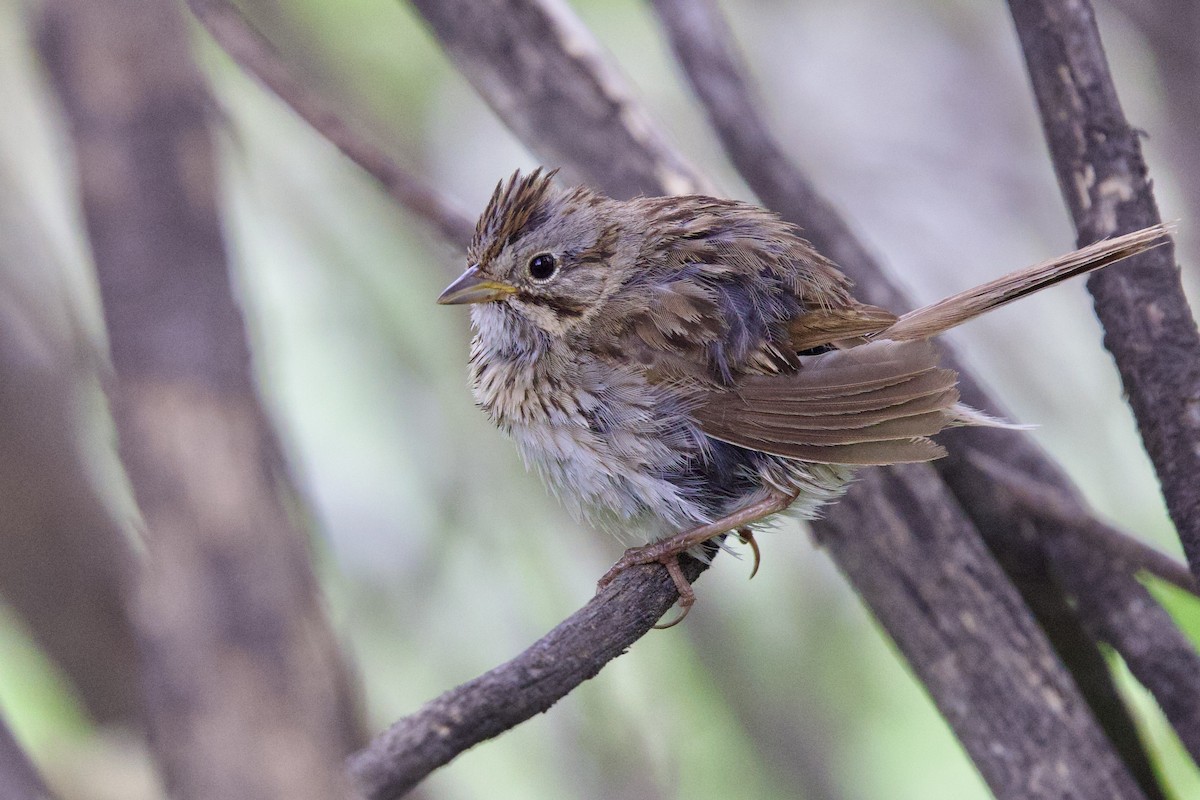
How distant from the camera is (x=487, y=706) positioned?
2383 millimetres

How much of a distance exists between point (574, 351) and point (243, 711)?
5.04 feet

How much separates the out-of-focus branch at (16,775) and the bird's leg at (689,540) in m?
1.30

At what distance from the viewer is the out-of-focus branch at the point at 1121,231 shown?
8.61 ft

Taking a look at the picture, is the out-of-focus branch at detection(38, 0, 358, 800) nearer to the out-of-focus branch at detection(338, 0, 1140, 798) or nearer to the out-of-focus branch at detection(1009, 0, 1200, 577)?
the out-of-focus branch at detection(338, 0, 1140, 798)

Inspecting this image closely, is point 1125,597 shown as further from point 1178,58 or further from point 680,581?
point 1178,58

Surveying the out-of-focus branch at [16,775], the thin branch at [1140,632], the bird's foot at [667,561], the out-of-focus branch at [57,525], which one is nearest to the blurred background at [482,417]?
the out-of-focus branch at [57,525]

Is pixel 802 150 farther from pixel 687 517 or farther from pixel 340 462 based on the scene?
pixel 687 517

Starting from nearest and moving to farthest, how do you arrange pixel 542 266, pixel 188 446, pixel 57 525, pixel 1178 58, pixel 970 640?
pixel 188 446
pixel 970 640
pixel 542 266
pixel 57 525
pixel 1178 58

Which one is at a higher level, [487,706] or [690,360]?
[690,360]

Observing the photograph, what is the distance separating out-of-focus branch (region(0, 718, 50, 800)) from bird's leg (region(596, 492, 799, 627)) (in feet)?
4.28

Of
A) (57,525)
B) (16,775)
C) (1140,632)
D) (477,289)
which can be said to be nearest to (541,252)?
(477,289)

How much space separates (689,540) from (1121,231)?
1250mm

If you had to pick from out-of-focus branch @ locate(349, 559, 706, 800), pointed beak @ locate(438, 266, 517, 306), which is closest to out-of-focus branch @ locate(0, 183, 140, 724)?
pointed beak @ locate(438, 266, 517, 306)

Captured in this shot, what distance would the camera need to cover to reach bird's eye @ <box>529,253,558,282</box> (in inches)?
124
